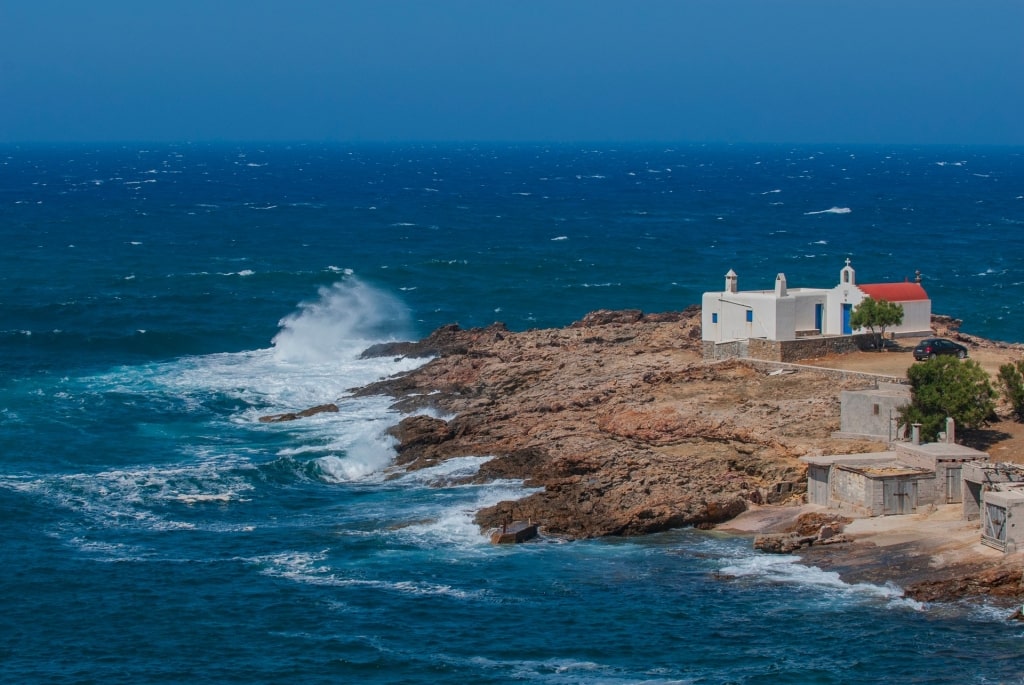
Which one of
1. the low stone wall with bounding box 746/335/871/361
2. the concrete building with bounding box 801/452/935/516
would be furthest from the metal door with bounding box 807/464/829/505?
the low stone wall with bounding box 746/335/871/361

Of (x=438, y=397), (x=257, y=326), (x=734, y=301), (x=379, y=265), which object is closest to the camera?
(x=734, y=301)

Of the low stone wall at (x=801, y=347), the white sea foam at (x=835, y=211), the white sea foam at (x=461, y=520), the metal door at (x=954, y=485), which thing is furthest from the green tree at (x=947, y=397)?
the white sea foam at (x=835, y=211)

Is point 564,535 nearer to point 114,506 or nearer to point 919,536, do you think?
point 919,536

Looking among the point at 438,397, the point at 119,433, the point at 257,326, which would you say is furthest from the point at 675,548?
the point at 257,326

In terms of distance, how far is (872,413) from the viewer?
4528cm

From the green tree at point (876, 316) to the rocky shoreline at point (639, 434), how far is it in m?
4.21

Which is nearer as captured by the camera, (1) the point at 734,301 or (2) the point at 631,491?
(2) the point at 631,491

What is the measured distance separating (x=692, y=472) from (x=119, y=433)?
81.9ft

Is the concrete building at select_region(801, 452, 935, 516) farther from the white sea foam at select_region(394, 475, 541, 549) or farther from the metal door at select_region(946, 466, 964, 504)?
the white sea foam at select_region(394, 475, 541, 549)

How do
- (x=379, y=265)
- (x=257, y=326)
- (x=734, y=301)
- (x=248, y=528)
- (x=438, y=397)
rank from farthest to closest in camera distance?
1. (x=379, y=265)
2. (x=257, y=326)
3. (x=438, y=397)
4. (x=734, y=301)
5. (x=248, y=528)

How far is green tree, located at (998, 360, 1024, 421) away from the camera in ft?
149

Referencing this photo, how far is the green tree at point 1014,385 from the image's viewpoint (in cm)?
4556

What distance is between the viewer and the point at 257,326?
86.2 m

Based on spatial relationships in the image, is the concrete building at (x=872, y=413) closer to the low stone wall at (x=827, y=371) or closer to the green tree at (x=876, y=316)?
the low stone wall at (x=827, y=371)
